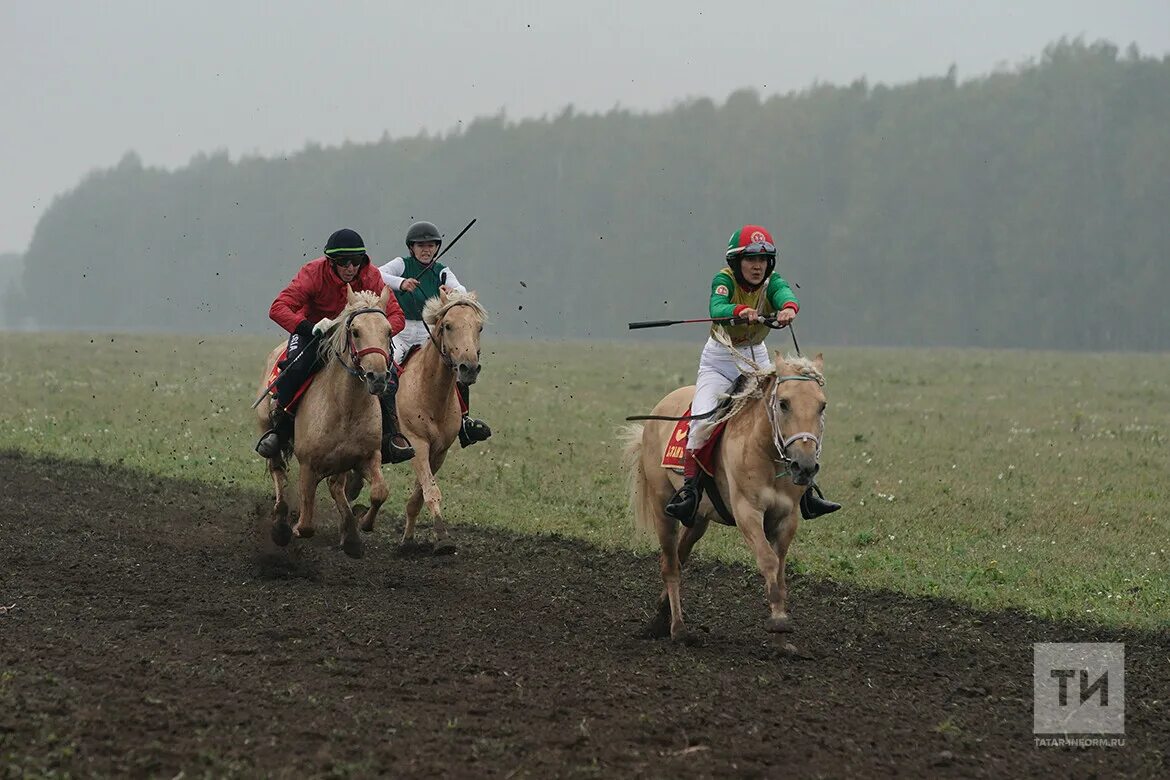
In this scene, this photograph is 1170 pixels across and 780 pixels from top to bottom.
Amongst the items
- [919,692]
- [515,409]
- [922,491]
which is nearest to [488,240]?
[515,409]

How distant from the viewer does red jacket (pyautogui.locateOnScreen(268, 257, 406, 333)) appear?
511 inches

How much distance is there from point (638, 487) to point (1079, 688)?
3.78 meters

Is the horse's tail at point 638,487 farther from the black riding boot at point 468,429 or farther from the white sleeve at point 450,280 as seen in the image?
the white sleeve at point 450,280

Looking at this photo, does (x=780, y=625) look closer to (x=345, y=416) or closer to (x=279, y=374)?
(x=345, y=416)

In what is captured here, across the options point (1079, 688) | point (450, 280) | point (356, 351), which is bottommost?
point (1079, 688)

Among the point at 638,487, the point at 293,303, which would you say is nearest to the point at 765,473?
the point at 638,487

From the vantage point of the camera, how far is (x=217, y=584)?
11.7 m

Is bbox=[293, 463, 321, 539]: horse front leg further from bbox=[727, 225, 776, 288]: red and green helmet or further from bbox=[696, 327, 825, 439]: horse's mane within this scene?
bbox=[727, 225, 776, 288]: red and green helmet

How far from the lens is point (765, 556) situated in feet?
30.5

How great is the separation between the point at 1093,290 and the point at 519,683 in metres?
86.8

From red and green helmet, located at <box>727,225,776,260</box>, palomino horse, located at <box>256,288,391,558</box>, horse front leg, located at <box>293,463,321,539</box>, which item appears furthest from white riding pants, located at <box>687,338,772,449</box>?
horse front leg, located at <box>293,463,321,539</box>

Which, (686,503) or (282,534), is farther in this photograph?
(282,534)

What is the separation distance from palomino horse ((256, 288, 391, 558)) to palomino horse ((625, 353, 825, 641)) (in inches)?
115

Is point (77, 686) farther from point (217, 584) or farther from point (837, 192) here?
point (837, 192)
